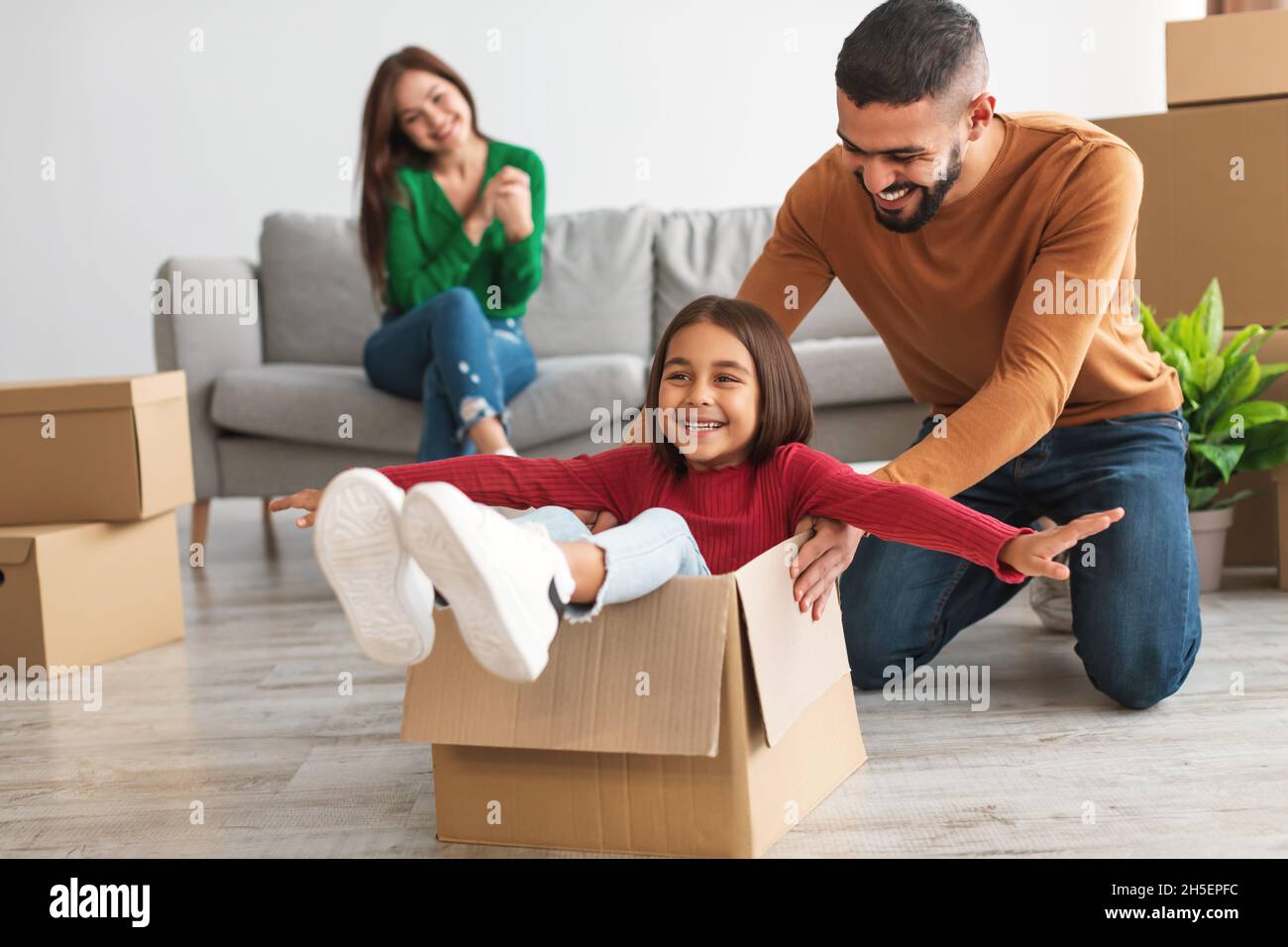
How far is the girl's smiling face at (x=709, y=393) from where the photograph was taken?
141 cm

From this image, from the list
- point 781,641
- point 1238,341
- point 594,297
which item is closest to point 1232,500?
point 1238,341

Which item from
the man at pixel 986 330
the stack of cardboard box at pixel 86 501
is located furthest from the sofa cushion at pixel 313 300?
the man at pixel 986 330

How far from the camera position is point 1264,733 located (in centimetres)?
155

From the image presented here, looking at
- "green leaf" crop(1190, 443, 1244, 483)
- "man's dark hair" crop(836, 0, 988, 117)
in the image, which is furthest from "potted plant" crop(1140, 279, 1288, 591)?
"man's dark hair" crop(836, 0, 988, 117)

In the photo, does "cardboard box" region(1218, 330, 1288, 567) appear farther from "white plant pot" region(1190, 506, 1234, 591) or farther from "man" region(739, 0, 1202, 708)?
"man" region(739, 0, 1202, 708)

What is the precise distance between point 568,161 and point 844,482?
304 cm

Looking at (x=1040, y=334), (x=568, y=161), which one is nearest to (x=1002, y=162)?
(x=1040, y=334)

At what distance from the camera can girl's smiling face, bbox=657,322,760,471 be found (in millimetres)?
1411

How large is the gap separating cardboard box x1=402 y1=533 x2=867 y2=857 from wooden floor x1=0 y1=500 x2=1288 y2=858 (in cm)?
7

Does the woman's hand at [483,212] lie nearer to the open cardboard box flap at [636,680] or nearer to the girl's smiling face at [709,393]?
the girl's smiling face at [709,393]

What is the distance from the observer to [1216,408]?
2279 millimetres

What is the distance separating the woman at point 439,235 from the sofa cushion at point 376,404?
6 cm

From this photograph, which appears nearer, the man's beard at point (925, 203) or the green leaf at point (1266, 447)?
the man's beard at point (925, 203)

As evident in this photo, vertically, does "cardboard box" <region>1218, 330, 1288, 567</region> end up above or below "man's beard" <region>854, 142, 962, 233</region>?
below
